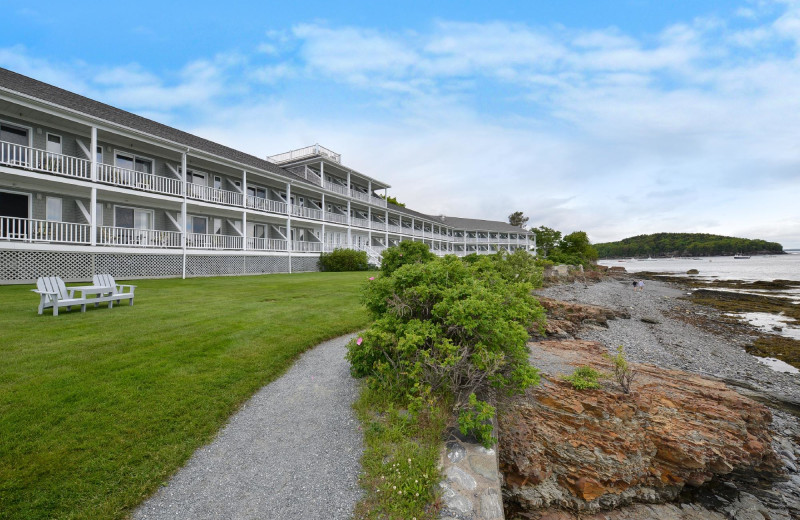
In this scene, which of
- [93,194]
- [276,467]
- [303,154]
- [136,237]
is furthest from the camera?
[303,154]

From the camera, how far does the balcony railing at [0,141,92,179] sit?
46.3ft

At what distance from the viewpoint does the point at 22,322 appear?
7496mm

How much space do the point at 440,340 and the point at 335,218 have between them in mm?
29583

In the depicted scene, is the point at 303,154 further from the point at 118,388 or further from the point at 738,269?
the point at 738,269

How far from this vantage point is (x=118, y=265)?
1748 cm

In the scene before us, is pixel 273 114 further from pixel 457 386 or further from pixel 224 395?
pixel 457 386

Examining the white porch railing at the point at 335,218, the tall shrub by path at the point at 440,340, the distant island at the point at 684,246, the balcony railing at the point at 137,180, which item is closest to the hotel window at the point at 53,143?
the balcony railing at the point at 137,180

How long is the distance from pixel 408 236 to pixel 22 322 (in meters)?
38.6

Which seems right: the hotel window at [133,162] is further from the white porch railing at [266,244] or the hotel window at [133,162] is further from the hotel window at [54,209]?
the white porch railing at [266,244]

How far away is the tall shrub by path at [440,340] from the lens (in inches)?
160

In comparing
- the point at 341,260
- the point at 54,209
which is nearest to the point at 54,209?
the point at 54,209

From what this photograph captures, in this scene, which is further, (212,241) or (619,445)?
(212,241)

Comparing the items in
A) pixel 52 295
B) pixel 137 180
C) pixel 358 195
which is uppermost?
pixel 358 195

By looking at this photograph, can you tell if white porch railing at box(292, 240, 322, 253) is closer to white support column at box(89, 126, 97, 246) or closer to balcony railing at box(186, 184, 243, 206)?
balcony railing at box(186, 184, 243, 206)
